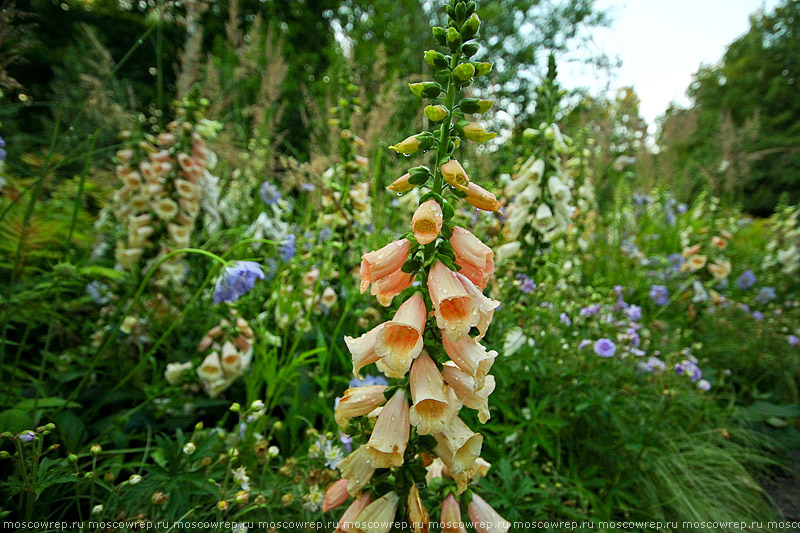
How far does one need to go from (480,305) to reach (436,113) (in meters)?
0.40

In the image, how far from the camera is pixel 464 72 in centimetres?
85

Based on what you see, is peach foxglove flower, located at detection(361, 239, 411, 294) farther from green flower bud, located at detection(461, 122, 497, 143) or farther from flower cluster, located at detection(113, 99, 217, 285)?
flower cluster, located at detection(113, 99, 217, 285)

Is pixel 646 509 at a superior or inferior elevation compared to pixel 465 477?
inferior

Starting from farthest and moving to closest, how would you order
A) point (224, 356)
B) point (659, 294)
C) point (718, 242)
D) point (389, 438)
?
point (718, 242) → point (659, 294) → point (224, 356) → point (389, 438)

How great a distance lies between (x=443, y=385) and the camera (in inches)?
33.0

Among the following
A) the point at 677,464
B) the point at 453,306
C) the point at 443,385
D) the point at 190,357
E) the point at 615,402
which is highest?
the point at 453,306

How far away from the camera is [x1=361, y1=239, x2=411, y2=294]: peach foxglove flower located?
86cm

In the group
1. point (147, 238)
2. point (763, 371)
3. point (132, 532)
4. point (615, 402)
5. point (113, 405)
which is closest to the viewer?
point (132, 532)

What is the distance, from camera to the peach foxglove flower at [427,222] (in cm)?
80

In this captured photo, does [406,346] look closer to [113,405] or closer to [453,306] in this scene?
[453,306]

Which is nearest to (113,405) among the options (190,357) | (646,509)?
(190,357)

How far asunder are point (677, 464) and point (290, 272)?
203 cm

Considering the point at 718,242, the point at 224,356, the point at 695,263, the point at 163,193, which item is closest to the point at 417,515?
the point at 224,356

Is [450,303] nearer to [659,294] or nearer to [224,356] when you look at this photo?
[224,356]
